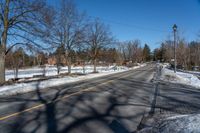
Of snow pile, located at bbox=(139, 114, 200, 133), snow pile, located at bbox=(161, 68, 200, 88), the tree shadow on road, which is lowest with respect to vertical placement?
snow pile, located at bbox=(161, 68, 200, 88)

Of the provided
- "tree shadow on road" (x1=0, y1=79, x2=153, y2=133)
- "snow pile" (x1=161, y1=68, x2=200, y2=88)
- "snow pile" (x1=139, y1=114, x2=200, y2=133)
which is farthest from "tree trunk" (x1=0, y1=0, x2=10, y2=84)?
"snow pile" (x1=139, y1=114, x2=200, y2=133)

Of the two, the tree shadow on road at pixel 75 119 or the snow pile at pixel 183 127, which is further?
the tree shadow on road at pixel 75 119

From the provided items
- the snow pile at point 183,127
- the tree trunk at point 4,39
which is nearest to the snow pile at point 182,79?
the tree trunk at point 4,39

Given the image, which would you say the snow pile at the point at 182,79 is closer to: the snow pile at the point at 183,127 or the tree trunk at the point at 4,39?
the tree trunk at the point at 4,39

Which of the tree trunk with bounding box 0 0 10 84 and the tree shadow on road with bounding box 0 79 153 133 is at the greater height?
the tree trunk with bounding box 0 0 10 84

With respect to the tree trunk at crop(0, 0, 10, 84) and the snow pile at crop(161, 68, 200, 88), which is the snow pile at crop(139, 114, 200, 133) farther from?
the tree trunk at crop(0, 0, 10, 84)

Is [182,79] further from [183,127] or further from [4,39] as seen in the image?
[183,127]

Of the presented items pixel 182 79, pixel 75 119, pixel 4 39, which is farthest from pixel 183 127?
pixel 182 79

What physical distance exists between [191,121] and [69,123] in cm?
329

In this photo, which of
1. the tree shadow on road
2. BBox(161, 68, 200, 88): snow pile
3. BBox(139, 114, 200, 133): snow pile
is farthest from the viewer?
BBox(161, 68, 200, 88): snow pile

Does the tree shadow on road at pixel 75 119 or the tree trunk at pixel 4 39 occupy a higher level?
the tree trunk at pixel 4 39

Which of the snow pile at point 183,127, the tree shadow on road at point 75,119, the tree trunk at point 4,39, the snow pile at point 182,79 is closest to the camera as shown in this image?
the snow pile at point 183,127

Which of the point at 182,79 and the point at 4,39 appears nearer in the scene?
the point at 4,39

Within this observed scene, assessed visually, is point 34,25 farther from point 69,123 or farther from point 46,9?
point 69,123
